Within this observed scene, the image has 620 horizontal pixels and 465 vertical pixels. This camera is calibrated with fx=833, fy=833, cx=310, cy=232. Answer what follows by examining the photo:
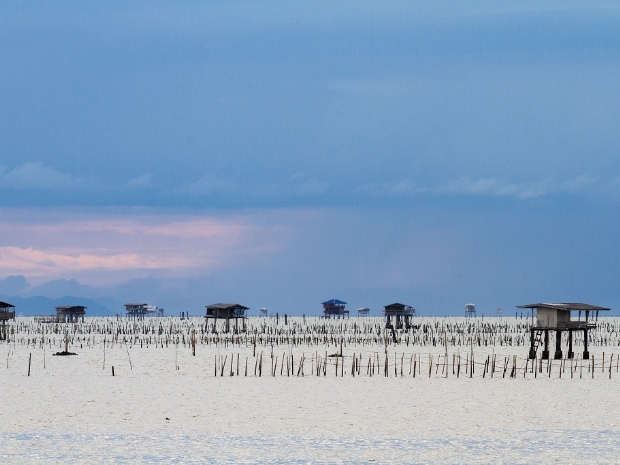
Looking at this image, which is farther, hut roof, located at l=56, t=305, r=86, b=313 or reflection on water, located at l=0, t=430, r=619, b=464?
hut roof, located at l=56, t=305, r=86, b=313

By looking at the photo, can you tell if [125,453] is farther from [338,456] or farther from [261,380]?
[261,380]

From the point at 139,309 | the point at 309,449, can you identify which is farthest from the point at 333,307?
the point at 309,449

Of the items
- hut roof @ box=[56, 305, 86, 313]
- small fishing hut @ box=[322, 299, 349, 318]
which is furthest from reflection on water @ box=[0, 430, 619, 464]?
small fishing hut @ box=[322, 299, 349, 318]

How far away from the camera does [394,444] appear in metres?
16.1

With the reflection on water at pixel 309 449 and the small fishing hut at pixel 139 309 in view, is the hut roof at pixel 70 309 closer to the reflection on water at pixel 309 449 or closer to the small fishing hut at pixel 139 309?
the small fishing hut at pixel 139 309

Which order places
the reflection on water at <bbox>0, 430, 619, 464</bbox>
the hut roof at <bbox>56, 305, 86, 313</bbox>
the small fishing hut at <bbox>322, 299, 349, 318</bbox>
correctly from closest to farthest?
the reflection on water at <bbox>0, 430, 619, 464</bbox>
the hut roof at <bbox>56, 305, 86, 313</bbox>
the small fishing hut at <bbox>322, 299, 349, 318</bbox>

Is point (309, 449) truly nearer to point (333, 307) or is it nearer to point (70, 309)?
point (70, 309)

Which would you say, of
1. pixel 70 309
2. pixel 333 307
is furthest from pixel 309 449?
pixel 333 307

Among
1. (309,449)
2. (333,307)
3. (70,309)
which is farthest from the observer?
(333,307)

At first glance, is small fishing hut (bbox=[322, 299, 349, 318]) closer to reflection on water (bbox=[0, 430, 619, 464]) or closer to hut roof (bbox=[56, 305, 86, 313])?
hut roof (bbox=[56, 305, 86, 313])

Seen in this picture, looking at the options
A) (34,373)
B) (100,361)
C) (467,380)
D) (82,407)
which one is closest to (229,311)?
(100,361)

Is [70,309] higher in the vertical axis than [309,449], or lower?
lower

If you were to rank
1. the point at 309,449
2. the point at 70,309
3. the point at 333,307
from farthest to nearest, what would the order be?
the point at 333,307, the point at 70,309, the point at 309,449

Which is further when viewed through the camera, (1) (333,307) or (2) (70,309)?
(1) (333,307)
